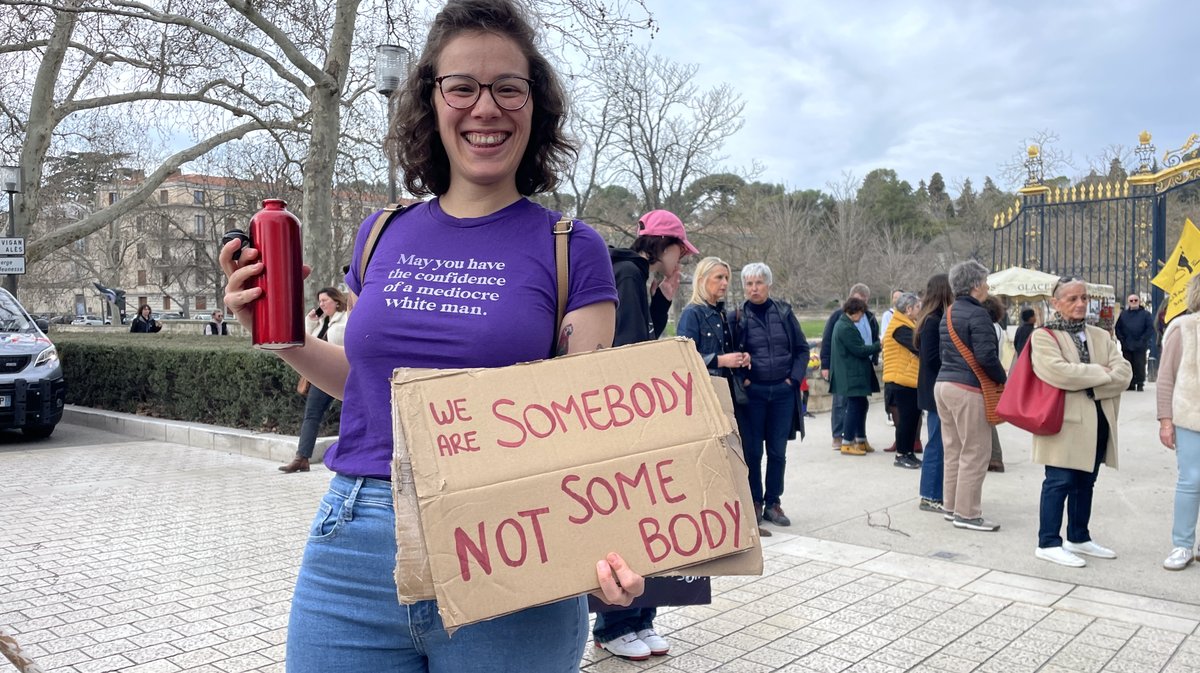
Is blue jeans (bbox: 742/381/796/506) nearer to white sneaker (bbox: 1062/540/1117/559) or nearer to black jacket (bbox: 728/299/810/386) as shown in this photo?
black jacket (bbox: 728/299/810/386)

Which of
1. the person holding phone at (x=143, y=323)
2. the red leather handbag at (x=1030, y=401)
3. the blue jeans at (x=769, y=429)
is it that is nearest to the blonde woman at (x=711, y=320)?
the blue jeans at (x=769, y=429)

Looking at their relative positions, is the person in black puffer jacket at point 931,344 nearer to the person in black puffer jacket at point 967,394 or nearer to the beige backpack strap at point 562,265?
the person in black puffer jacket at point 967,394

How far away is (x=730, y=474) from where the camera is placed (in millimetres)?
1501

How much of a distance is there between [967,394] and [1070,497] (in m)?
1.09

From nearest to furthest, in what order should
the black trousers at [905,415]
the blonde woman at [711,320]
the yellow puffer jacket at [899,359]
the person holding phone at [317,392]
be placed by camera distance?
the blonde woman at [711,320], the person holding phone at [317,392], the yellow puffer jacket at [899,359], the black trousers at [905,415]

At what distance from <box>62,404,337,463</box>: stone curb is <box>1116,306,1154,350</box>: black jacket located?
43.6ft

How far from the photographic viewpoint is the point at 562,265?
1.70 m

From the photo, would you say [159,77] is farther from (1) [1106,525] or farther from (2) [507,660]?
(2) [507,660]

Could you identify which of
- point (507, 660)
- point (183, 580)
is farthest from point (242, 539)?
point (507, 660)

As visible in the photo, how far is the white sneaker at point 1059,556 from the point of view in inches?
220

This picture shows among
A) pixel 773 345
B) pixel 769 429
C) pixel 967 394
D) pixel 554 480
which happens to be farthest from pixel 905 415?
pixel 554 480

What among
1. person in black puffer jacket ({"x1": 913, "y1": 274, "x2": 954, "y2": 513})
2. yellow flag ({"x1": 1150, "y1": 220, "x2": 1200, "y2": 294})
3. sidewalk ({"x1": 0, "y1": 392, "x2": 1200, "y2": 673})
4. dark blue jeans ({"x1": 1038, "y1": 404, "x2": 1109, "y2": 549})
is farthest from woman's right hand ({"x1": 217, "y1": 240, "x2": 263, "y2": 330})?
yellow flag ({"x1": 1150, "y1": 220, "x2": 1200, "y2": 294})

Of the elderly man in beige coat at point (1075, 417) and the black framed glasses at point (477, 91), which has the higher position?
the black framed glasses at point (477, 91)

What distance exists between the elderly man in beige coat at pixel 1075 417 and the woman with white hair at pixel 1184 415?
0.93 feet
